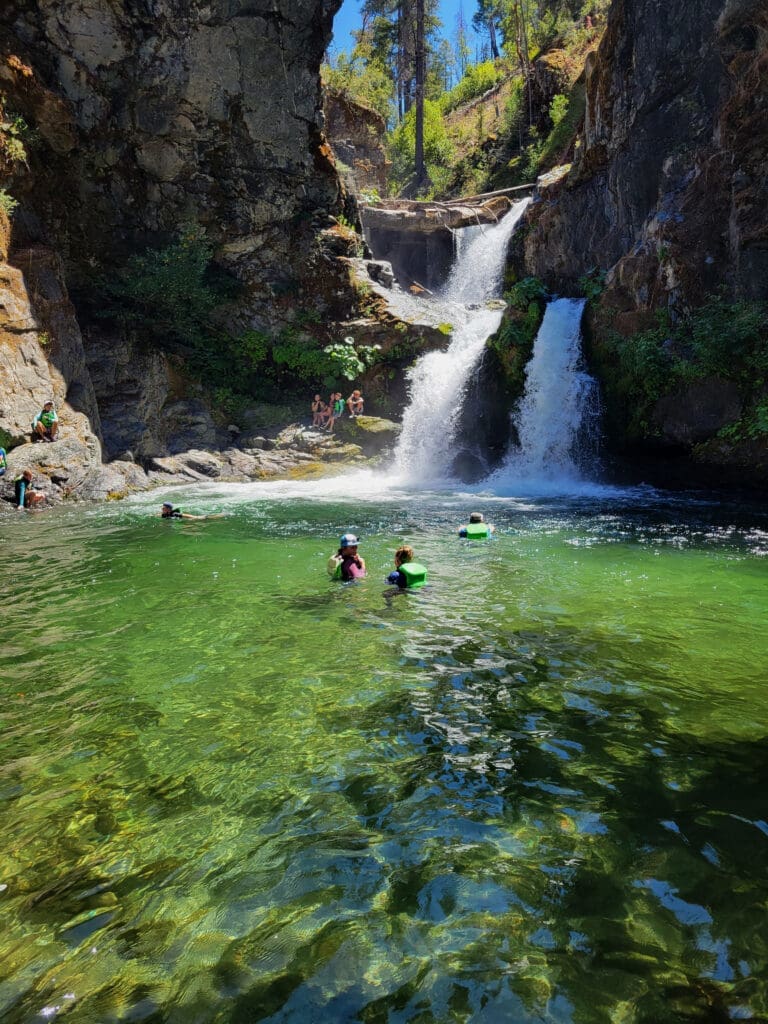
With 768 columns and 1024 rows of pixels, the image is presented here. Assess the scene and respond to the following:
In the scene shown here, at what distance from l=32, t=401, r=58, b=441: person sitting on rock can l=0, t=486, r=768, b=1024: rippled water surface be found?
33.7 ft

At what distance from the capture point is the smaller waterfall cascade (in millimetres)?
18953

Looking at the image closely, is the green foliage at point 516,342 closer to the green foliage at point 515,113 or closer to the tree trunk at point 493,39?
the green foliage at point 515,113

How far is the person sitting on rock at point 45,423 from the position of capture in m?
16.0

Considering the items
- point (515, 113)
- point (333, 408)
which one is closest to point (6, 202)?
point (333, 408)

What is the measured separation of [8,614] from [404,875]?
5863 millimetres

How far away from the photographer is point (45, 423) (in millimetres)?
16062

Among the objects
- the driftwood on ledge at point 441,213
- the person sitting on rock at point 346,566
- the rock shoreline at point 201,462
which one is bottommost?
the person sitting on rock at point 346,566

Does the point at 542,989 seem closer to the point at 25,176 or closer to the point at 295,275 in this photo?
the point at 25,176

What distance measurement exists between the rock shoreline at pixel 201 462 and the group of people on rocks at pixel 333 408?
302 mm

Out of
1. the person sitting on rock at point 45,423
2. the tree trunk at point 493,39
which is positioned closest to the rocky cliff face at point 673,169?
the person sitting on rock at point 45,423

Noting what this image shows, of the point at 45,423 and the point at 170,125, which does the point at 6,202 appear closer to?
the point at 45,423

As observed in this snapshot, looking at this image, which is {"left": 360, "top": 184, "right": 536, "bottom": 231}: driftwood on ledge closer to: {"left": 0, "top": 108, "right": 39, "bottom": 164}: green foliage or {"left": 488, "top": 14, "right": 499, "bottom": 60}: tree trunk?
{"left": 0, "top": 108, "right": 39, "bottom": 164}: green foliage

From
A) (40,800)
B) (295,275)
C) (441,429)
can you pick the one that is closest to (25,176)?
(295,275)

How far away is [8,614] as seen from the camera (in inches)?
272
